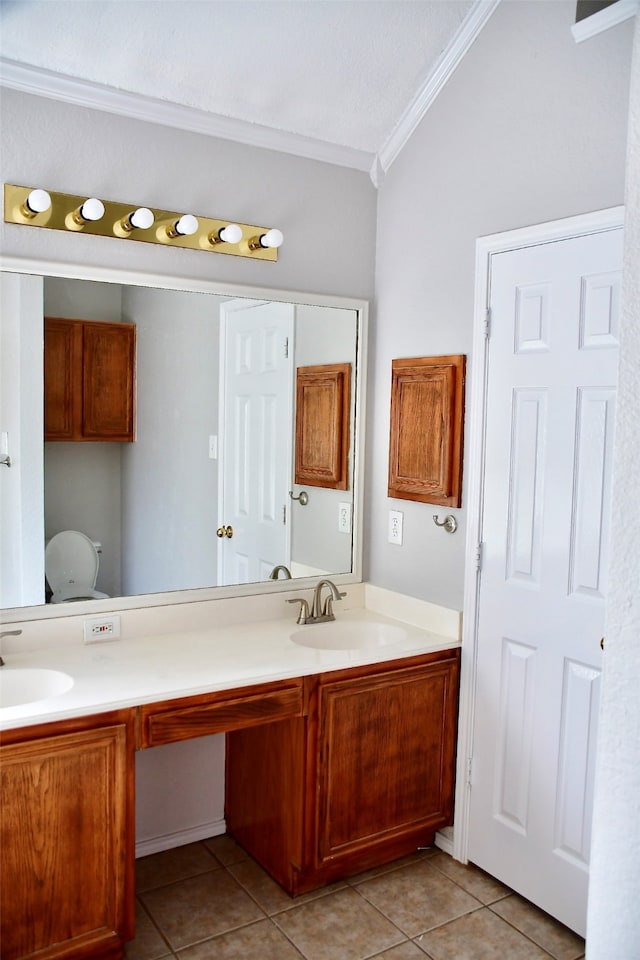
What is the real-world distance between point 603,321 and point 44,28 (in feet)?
5.69

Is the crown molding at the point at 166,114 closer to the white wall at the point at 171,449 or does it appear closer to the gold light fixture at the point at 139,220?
the gold light fixture at the point at 139,220

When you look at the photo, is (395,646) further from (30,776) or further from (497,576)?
(30,776)

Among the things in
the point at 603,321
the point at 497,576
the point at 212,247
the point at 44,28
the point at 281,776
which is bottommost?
the point at 281,776

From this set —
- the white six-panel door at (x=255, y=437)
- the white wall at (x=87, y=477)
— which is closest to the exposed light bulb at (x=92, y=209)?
the white wall at (x=87, y=477)

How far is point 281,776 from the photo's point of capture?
2.50 meters

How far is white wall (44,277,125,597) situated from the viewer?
238cm

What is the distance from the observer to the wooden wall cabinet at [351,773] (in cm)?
242

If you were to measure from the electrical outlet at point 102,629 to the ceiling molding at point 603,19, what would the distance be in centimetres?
217

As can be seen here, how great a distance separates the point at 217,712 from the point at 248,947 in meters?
0.68

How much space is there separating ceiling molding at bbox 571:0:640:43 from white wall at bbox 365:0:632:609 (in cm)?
2

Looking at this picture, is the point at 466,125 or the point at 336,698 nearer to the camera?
the point at 336,698

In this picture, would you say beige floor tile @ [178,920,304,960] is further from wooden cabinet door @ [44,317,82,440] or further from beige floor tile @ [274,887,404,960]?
wooden cabinet door @ [44,317,82,440]

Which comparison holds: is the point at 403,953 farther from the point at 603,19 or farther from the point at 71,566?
the point at 603,19

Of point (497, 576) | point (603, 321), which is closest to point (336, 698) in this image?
point (497, 576)
